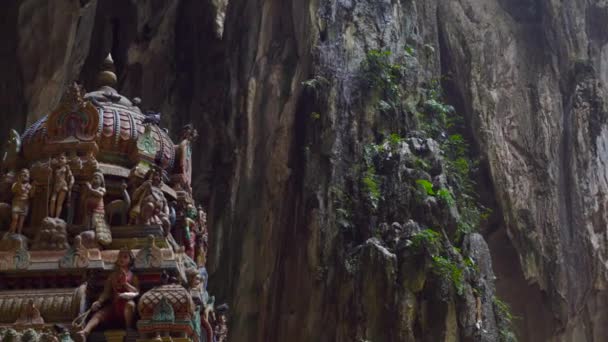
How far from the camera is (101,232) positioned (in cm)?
1117

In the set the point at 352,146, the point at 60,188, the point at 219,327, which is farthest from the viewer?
the point at 352,146

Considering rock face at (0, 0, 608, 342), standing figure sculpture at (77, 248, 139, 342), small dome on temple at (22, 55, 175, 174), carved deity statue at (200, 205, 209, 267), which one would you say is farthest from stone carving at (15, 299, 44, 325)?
rock face at (0, 0, 608, 342)

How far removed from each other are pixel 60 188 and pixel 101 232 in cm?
81

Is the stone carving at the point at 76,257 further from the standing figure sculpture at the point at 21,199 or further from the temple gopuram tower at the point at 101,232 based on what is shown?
the standing figure sculpture at the point at 21,199

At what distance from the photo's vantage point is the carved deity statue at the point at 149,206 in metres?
11.4

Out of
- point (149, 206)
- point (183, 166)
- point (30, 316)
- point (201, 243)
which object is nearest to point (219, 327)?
point (201, 243)

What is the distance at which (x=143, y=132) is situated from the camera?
12.4 meters

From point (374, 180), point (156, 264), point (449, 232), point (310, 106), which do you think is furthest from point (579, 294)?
point (156, 264)

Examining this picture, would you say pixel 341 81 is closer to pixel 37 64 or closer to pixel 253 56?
pixel 253 56

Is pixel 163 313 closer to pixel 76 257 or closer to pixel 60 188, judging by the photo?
pixel 76 257

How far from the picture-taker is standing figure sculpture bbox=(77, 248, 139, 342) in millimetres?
10353

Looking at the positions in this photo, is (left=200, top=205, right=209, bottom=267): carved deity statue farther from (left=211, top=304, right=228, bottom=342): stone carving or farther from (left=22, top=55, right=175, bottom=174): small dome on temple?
(left=22, top=55, right=175, bottom=174): small dome on temple

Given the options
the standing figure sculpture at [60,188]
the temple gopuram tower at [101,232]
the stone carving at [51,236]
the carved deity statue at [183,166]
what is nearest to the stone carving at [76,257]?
the temple gopuram tower at [101,232]

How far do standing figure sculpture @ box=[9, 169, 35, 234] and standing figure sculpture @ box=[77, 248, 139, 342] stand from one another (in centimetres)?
156
